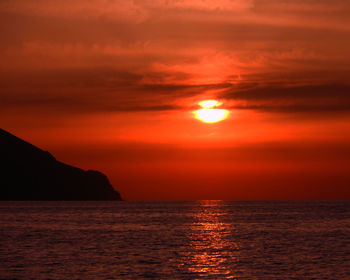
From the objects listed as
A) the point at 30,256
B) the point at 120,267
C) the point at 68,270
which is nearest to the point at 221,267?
the point at 120,267

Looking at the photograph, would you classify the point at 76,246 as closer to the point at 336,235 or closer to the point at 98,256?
the point at 98,256

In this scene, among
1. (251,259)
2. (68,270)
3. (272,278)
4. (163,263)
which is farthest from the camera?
(251,259)

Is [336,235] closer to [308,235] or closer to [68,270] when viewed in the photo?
[308,235]

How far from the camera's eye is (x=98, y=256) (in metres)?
66.3

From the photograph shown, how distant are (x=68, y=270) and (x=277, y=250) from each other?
30673 mm

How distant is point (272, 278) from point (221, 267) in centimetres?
818

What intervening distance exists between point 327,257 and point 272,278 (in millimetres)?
18030

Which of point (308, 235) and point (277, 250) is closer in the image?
point (277, 250)

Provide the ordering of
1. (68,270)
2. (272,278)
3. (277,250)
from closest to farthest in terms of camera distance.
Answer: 1. (272,278)
2. (68,270)
3. (277,250)

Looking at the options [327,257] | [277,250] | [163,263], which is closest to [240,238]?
[277,250]

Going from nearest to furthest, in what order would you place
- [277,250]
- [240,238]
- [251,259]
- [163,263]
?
[163,263] → [251,259] → [277,250] → [240,238]

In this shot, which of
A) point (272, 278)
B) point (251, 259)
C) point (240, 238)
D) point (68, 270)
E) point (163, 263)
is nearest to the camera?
point (272, 278)

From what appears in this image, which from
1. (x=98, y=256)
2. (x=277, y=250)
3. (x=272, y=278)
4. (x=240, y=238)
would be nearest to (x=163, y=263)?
(x=98, y=256)

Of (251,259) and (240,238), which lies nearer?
(251,259)
